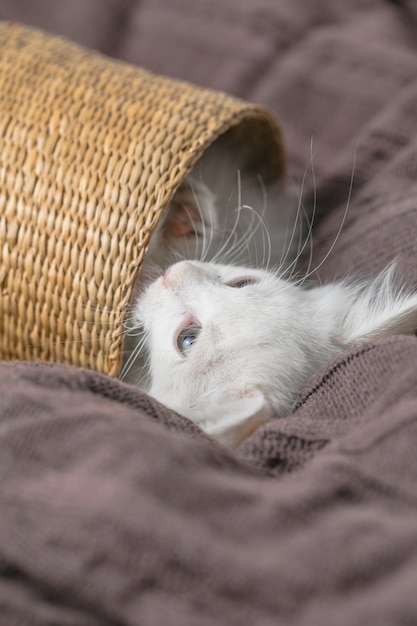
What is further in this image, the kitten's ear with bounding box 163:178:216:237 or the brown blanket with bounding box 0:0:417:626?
the kitten's ear with bounding box 163:178:216:237

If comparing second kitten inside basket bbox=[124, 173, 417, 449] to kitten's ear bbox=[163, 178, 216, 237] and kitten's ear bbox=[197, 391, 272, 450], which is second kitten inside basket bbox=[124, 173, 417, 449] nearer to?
kitten's ear bbox=[197, 391, 272, 450]

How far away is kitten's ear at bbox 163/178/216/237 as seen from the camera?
50.3 inches

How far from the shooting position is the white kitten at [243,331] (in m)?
0.97

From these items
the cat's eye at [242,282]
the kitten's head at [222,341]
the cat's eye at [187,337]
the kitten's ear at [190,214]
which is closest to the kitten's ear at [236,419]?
the kitten's head at [222,341]

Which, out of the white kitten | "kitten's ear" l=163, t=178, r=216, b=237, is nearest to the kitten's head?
the white kitten

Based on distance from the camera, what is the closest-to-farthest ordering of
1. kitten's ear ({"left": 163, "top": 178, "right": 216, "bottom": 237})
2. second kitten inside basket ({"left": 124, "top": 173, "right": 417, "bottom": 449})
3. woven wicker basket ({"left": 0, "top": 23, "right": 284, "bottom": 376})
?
second kitten inside basket ({"left": 124, "top": 173, "right": 417, "bottom": 449}), woven wicker basket ({"left": 0, "top": 23, "right": 284, "bottom": 376}), kitten's ear ({"left": 163, "top": 178, "right": 216, "bottom": 237})

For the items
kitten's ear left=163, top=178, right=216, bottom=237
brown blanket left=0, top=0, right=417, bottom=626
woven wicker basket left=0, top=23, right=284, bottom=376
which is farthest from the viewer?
kitten's ear left=163, top=178, right=216, bottom=237

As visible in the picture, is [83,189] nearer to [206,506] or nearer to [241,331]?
[241,331]

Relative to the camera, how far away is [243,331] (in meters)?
1.01

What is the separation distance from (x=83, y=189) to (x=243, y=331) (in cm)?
32

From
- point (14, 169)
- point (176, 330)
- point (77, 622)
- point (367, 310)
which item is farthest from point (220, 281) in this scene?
point (77, 622)

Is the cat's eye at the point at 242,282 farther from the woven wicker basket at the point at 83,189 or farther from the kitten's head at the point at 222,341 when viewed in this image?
the woven wicker basket at the point at 83,189

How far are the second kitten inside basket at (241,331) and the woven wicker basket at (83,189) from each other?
65 mm

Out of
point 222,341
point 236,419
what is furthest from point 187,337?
point 236,419
